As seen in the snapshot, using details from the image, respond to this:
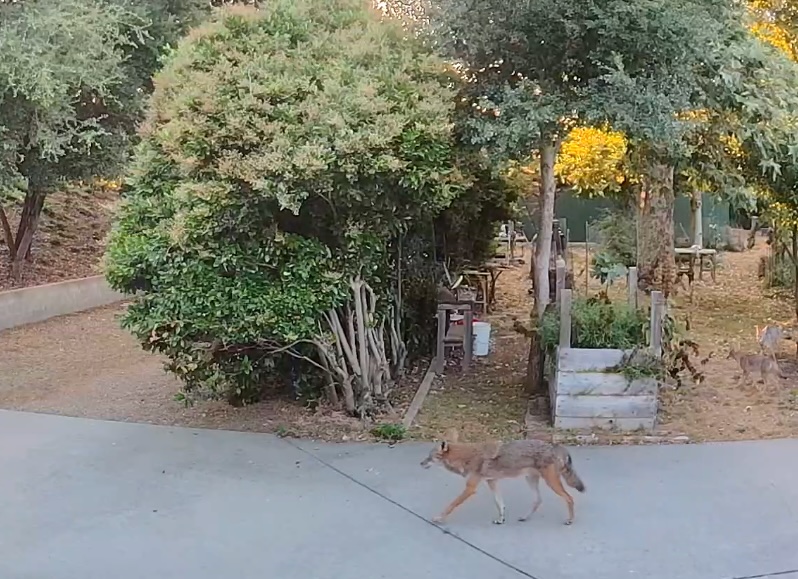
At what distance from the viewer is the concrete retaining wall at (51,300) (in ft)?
40.0

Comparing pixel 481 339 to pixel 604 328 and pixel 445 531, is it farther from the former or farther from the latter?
pixel 445 531

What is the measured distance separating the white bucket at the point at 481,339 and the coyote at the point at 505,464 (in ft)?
15.4

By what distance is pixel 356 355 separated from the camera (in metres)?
7.17

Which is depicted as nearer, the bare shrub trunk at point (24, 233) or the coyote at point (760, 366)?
the coyote at point (760, 366)

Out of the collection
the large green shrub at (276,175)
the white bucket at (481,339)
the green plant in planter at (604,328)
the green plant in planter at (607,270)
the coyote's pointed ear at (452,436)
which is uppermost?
the large green shrub at (276,175)

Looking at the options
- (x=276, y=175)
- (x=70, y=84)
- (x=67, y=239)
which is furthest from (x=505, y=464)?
(x=67, y=239)

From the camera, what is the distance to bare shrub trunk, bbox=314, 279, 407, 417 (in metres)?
6.89

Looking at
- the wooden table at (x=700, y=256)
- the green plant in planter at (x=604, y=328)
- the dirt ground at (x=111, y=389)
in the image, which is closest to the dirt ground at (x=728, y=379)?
the wooden table at (x=700, y=256)

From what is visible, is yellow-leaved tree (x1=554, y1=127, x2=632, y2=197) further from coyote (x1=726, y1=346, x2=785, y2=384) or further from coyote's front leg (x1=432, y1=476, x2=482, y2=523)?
coyote's front leg (x1=432, y1=476, x2=482, y2=523)

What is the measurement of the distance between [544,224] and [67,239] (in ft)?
36.9

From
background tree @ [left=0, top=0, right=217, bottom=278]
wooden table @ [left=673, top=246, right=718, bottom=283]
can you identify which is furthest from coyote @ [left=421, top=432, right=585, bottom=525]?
wooden table @ [left=673, top=246, right=718, bottom=283]

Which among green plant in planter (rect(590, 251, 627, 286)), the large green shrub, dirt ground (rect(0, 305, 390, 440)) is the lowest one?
dirt ground (rect(0, 305, 390, 440))

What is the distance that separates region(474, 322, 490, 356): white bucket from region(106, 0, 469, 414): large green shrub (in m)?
2.92

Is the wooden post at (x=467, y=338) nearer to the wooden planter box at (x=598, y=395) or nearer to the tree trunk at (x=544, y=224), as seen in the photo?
the tree trunk at (x=544, y=224)
